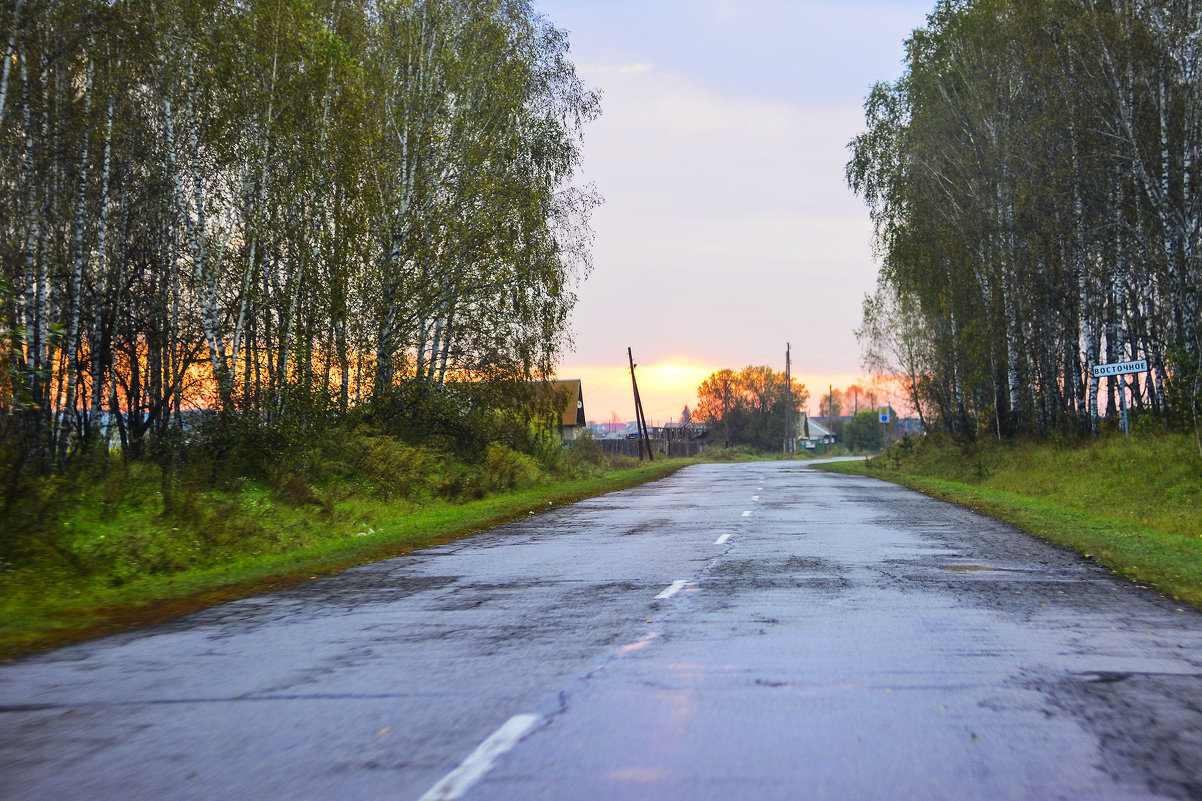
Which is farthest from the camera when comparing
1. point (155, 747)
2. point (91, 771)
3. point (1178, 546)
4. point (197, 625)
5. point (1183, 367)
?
point (1183, 367)

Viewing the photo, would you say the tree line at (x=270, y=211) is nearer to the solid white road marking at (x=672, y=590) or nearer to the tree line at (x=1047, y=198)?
the solid white road marking at (x=672, y=590)

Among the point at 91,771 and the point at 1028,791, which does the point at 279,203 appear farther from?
the point at 1028,791

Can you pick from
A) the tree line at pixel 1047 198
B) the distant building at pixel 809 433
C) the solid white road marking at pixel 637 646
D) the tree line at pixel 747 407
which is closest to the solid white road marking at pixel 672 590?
the solid white road marking at pixel 637 646

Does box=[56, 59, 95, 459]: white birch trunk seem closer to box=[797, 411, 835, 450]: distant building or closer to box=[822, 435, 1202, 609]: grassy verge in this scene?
box=[822, 435, 1202, 609]: grassy verge

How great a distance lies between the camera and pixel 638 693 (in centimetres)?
603

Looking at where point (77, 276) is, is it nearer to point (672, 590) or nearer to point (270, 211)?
point (270, 211)

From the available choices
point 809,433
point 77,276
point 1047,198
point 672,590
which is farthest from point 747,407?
point 672,590

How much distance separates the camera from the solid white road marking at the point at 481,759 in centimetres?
436

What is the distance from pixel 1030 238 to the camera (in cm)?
2939

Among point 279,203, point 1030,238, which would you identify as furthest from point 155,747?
point 1030,238

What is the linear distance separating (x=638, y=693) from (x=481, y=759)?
4.74 ft

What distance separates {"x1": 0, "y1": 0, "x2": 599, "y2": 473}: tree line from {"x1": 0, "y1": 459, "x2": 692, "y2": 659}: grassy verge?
124 inches

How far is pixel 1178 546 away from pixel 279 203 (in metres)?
19.9

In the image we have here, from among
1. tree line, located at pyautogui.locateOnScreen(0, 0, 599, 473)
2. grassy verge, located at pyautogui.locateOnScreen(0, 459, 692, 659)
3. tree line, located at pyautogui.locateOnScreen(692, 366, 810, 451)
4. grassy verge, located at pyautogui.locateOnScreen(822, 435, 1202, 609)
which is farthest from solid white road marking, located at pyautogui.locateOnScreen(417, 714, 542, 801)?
tree line, located at pyautogui.locateOnScreen(692, 366, 810, 451)
